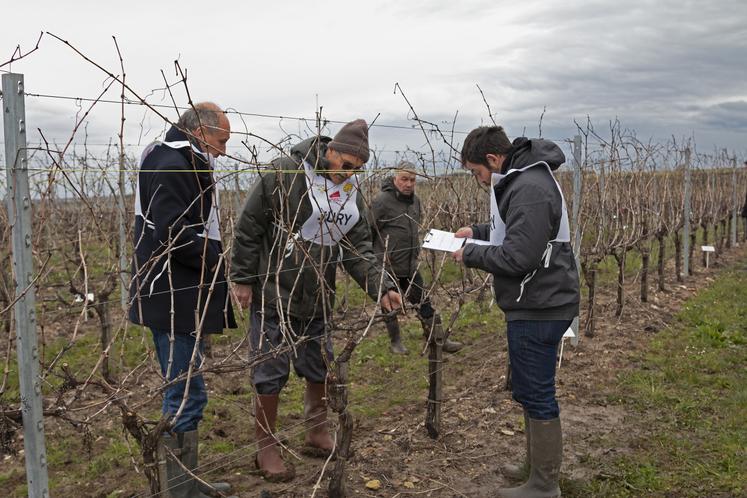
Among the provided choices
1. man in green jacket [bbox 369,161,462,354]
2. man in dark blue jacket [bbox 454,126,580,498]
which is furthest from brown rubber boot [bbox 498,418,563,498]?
man in green jacket [bbox 369,161,462,354]

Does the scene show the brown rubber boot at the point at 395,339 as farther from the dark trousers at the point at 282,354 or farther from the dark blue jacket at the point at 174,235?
the dark blue jacket at the point at 174,235

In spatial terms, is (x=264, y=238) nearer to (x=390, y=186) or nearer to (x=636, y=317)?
(x=390, y=186)

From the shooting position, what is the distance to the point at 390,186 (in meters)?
5.25

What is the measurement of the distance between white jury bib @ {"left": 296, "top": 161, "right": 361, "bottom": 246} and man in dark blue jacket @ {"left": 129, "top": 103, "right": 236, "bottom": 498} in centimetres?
44

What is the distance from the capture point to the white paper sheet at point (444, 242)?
2.80m

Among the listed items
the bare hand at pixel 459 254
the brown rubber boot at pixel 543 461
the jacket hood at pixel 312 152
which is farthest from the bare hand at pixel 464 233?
the brown rubber boot at pixel 543 461

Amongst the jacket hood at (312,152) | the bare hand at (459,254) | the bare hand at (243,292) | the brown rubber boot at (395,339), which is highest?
the jacket hood at (312,152)

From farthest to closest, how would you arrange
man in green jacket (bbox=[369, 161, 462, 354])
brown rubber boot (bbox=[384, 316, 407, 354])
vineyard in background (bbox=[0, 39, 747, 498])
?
1. brown rubber boot (bbox=[384, 316, 407, 354])
2. man in green jacket (bbox=[369, 161, 462, 354])
3. vineyard in background (bbox=[0, 39, 747, 498])

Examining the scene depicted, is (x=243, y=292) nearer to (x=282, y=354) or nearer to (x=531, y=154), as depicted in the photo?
(x=282, y=354)

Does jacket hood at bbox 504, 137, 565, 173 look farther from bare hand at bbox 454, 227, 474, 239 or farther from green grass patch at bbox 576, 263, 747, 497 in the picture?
green grass patch at bbox 576, 263, 747, 497

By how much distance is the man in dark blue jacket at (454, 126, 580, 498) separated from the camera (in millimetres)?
2516

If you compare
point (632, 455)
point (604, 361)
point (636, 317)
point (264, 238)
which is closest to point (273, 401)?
point (264, 238)

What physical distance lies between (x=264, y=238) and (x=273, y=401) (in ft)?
2.43

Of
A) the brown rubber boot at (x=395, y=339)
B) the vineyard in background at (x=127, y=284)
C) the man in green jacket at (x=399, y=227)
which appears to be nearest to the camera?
the vineyard in background at (x=127, y=284)
